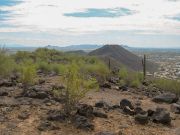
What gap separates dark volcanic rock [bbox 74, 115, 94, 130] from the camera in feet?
53.4

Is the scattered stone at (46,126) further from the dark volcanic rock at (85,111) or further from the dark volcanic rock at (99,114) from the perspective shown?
the dark volcanic rock at (99,114)

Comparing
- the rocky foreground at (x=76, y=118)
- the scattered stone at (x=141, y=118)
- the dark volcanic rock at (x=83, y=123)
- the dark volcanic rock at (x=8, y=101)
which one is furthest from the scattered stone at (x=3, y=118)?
the scattered stone at (x=141, y=118)

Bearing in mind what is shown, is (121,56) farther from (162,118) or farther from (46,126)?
(46,126)

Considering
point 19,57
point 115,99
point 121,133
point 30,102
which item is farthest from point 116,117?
point 19,57

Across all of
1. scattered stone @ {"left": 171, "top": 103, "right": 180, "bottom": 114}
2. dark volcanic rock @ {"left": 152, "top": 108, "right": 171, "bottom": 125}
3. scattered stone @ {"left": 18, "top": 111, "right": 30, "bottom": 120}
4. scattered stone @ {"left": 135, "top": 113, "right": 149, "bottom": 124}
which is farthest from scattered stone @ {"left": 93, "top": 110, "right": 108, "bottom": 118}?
scattered stone @ {"left": 171, "top": 103, "right": 180, "bottom": 114}

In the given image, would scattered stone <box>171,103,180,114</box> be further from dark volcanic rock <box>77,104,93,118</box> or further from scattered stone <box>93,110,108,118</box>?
dark volcanic rock <box>77,104,93,118</box>

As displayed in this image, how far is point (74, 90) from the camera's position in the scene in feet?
59.4

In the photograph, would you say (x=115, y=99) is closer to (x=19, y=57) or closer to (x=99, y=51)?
(x=19, y=57)

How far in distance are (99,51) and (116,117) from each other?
117 m

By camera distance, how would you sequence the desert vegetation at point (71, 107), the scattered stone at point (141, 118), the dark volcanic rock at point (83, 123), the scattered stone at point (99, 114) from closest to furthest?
the dark volcanic rock at point (83, 123) → the desert vegetation at point (71, 107) → the scattered stone at point (141, 118) → the scattered stone at point (99, 114)

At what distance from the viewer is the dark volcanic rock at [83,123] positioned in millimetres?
16281

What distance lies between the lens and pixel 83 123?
1647 centimetres

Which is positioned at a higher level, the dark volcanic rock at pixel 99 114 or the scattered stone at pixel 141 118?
the dark volcanic rock at pixel 99 114

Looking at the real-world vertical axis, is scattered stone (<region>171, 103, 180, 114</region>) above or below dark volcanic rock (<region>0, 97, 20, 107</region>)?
below
